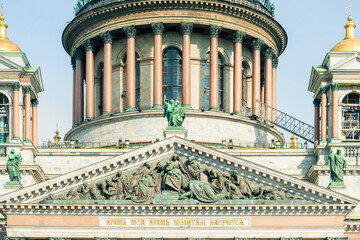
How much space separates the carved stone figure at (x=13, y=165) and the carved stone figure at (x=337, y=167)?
17.2m

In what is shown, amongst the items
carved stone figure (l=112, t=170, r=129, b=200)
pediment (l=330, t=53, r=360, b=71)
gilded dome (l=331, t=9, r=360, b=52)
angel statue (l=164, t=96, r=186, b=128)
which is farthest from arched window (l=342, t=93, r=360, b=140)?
carved stone figure (l=112, t=170, r=129, b=200)

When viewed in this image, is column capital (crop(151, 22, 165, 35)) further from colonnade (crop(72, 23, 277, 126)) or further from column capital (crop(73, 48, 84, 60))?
column capital (crop(73, 48, 84, 60))

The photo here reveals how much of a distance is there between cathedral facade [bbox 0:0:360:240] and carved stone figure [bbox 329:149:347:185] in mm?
78

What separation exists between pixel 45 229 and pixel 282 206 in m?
12.9

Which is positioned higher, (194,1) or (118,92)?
(194,1)

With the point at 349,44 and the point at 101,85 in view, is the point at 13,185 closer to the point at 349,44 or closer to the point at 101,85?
the point at 101,85

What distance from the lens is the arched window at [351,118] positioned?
77.6m

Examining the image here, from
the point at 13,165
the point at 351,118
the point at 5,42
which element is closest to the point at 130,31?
the point at 5,42

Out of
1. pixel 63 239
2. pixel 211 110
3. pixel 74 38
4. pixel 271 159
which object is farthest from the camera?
pixel 74 38

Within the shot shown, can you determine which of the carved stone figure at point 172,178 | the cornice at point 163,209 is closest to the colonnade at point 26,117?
the cornice at point 163,209

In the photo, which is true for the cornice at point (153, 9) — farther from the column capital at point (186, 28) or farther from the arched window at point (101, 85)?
the arched window at point (101, 85)

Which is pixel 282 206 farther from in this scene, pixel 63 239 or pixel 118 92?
pixel 118 92

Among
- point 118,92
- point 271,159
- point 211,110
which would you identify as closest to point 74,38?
point 118,92

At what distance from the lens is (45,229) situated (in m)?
69.3
